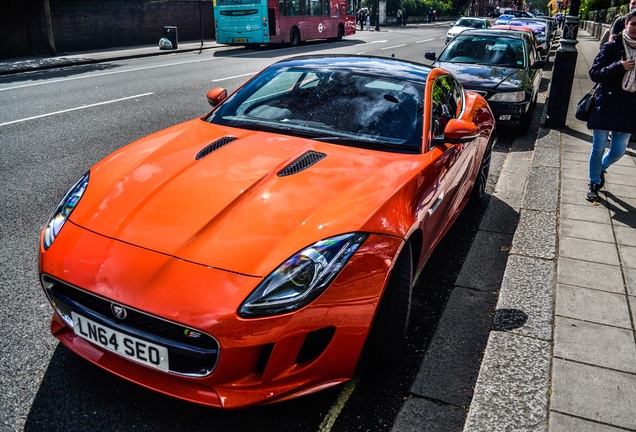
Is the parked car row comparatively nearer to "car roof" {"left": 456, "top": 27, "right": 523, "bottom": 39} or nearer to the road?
"car roof" {"left": 456, "top": 27, "right": 523, "bottom": 39}

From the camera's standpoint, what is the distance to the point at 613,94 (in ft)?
17.3

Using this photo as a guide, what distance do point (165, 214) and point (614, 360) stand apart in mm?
2412

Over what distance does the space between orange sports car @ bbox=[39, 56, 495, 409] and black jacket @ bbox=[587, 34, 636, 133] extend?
2.43 metres

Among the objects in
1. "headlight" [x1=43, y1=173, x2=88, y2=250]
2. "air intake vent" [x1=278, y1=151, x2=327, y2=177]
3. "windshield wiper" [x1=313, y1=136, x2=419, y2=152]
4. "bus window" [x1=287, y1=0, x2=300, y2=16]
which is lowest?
"headlight" [x1=43, y1=173, x2=88, y2=250]

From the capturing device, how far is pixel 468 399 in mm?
2750

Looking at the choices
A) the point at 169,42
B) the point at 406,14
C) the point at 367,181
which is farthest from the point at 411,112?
the point at 406,14

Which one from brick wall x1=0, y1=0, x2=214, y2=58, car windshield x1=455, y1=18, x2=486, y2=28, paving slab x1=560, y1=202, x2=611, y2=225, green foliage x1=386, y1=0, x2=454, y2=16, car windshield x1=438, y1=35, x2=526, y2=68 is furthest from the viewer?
green foliage x1=386, y1=0, x2=454, y2=16

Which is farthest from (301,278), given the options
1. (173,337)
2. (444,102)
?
(444,102)

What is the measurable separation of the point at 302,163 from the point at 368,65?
1395mm

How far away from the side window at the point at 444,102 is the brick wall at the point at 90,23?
1956 cm

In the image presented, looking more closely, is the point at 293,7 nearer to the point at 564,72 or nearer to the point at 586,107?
the point at 564,72

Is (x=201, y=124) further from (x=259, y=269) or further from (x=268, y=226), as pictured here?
(x=259, y=269)

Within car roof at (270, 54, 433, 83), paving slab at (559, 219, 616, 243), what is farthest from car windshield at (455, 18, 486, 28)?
car roof at (270, 54, 433, 83)

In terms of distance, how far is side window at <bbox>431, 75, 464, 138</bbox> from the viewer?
384 centimetres
